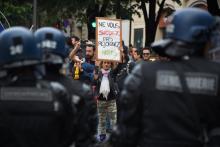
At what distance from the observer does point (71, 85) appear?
5.43 meters

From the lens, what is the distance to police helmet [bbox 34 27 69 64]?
5477 mm

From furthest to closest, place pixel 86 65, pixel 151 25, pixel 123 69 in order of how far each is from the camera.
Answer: pixel 151 25 → pixel 123 69 → pixel 86 65

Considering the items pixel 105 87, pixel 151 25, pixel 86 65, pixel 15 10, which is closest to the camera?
pixel 105 87

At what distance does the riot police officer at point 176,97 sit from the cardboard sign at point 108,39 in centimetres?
908

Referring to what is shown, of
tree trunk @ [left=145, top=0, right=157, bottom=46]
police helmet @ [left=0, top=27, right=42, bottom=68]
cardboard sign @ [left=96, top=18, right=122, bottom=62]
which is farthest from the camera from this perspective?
tree trunk @ [left=145, top=0, right=157, bottom=46]

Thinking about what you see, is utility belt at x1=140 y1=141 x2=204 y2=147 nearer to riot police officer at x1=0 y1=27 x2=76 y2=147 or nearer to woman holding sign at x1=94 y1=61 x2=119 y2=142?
riot police officer at x1=0 y1=27 x2=76 y2=147

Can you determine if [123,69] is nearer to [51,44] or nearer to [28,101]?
[51,44]

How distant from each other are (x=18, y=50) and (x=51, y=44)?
0.38m

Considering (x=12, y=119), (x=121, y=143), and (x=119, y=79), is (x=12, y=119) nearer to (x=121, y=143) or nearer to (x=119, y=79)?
(x=121, y=143)

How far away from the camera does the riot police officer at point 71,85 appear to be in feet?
17.6

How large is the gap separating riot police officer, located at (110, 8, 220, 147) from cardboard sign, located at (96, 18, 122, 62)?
908 cm

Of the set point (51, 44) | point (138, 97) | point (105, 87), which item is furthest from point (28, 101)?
point (105, 87)

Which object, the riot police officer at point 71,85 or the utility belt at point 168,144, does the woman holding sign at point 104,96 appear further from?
the utility belt at point 168,144

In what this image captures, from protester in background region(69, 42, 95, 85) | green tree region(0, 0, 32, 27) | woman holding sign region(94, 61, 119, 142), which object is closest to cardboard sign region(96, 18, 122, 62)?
protester in background region(69, 42, 95, 85)
